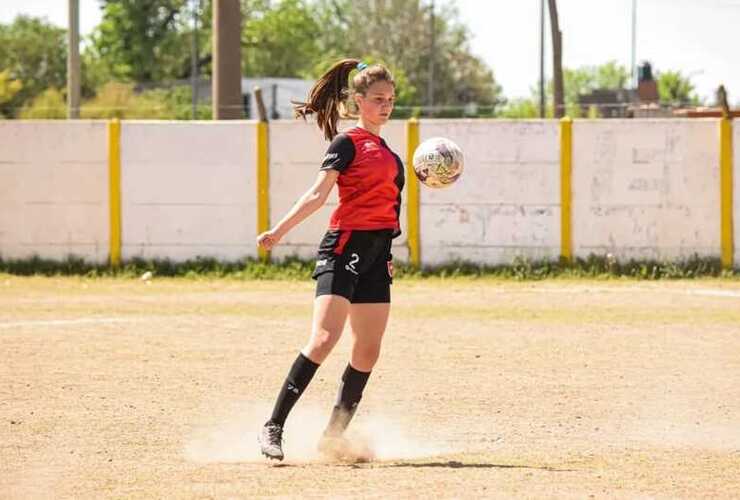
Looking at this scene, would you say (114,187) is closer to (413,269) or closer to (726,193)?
(413,269)

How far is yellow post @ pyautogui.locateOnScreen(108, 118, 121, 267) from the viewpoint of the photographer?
20297 mm

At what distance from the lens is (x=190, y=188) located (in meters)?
20.3

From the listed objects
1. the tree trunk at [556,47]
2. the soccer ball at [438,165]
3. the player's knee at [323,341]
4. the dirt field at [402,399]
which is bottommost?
the dirt field at [402,399]

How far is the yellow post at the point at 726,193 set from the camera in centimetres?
1953

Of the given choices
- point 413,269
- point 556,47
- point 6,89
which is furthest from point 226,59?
point 6,89

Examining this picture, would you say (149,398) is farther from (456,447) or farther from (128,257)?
(128,257)

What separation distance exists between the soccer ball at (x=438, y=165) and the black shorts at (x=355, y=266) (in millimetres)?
761

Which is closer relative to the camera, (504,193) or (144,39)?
(504,193)

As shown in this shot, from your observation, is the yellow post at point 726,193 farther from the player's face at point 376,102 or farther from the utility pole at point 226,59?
the player's face at point 376,102

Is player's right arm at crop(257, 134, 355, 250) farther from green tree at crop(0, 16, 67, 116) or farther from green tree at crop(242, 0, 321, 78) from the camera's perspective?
green tree at crop(242, 0, 321, 78)

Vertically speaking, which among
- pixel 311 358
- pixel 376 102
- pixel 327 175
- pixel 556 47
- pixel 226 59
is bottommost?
pixel 311 358

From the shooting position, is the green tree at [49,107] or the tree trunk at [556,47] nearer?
the tree trunk at [556,47]

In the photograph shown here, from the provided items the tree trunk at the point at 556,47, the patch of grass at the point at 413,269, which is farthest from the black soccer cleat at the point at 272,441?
the tree trunk at the point at 556,47

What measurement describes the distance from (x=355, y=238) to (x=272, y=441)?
1.08 metres
